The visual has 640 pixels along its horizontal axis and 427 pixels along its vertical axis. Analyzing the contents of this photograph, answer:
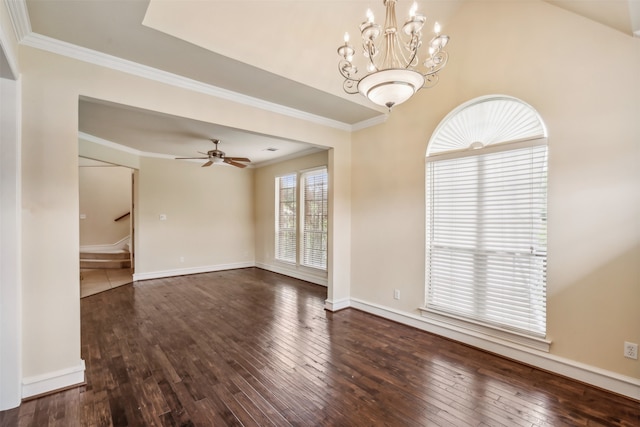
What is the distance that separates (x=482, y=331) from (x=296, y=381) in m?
2.06

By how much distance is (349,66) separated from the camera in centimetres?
203

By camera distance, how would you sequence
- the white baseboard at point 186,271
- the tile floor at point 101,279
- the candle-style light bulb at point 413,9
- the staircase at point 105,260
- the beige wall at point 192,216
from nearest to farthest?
the candle-style light bulb at point 413,9 < the tile floor at point 101,279 < the white baseboard at point 186,271 < the beige wall at point 192,216 < the staircase at point 105,260

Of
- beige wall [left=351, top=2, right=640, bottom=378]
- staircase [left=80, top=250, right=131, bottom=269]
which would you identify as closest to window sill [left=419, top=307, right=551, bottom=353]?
beige wall [left=351, top=2, right=640, bottom=378]

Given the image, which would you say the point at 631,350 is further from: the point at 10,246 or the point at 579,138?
the point at 10,246

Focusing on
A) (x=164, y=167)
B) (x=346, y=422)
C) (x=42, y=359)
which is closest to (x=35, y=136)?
(x=42, y=359)

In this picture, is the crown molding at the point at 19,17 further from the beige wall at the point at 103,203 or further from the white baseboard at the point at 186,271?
the beige wall at the point at 103,203

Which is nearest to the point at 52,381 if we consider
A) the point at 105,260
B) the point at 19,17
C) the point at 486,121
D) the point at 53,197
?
the point at 53,197

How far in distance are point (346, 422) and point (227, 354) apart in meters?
1.50

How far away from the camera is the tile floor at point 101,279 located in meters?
5.34

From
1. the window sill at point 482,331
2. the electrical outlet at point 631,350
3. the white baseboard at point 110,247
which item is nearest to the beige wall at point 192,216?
the white baseboard at point 110,247

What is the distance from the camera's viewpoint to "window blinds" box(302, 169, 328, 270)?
19.6 ft

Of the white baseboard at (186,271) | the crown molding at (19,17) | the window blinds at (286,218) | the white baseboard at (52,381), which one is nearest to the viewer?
the crown molding at (19,17)

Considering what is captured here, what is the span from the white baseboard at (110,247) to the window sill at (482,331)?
345 inches

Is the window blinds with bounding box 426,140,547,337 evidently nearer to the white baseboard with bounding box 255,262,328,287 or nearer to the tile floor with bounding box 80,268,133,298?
the white baseboard with bounding box 255,262,328,287
